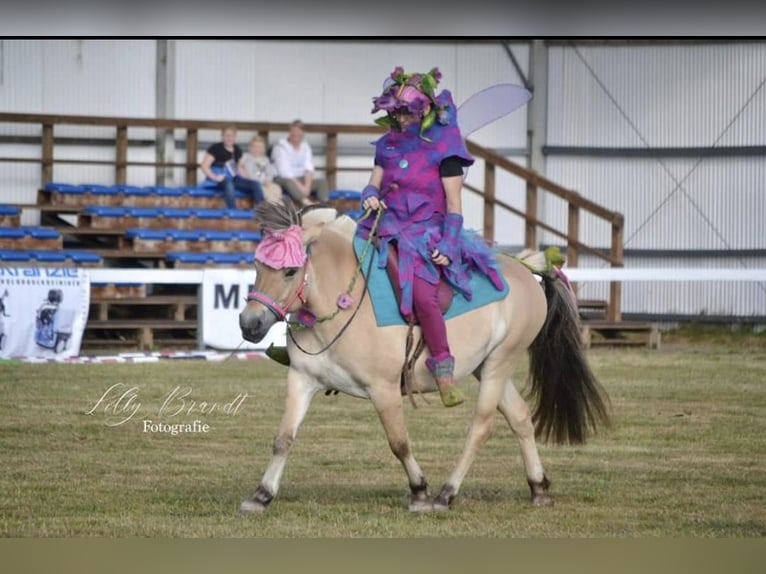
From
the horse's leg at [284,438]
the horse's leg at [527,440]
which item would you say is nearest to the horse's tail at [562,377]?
the horse's leg at [527,440]

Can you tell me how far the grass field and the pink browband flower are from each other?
102 centimetres

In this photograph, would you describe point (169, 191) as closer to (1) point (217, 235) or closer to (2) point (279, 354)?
(1) point (217, 235)

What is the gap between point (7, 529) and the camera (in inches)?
265

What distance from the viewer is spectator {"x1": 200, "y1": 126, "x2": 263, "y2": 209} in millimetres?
12000

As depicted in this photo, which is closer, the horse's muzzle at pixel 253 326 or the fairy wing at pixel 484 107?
the horse's muzzle at pixel 253 326

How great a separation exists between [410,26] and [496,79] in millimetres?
4822

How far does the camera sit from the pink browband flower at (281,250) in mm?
6562

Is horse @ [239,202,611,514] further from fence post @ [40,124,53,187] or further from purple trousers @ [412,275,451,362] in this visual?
fence post @ [40,124,53,187]

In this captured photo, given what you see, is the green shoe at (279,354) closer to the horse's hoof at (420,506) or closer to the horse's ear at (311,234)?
the horse's ear at (311,234)

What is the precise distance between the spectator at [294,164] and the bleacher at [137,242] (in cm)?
38

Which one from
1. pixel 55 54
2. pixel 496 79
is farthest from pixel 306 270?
pixel 496 79

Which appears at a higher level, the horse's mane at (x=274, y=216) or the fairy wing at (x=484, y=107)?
the fairy wing at (x=484, y=107)

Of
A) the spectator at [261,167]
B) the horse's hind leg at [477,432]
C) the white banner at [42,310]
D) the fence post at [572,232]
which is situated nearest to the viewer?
the horse's hind leg at [477,432]

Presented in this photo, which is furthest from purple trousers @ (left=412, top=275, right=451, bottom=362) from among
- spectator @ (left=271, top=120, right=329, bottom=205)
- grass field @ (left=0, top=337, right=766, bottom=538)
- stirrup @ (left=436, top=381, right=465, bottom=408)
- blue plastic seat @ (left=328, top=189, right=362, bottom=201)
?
blue plastic seat @ (left=328, top=189, right=362, bottom=201)
